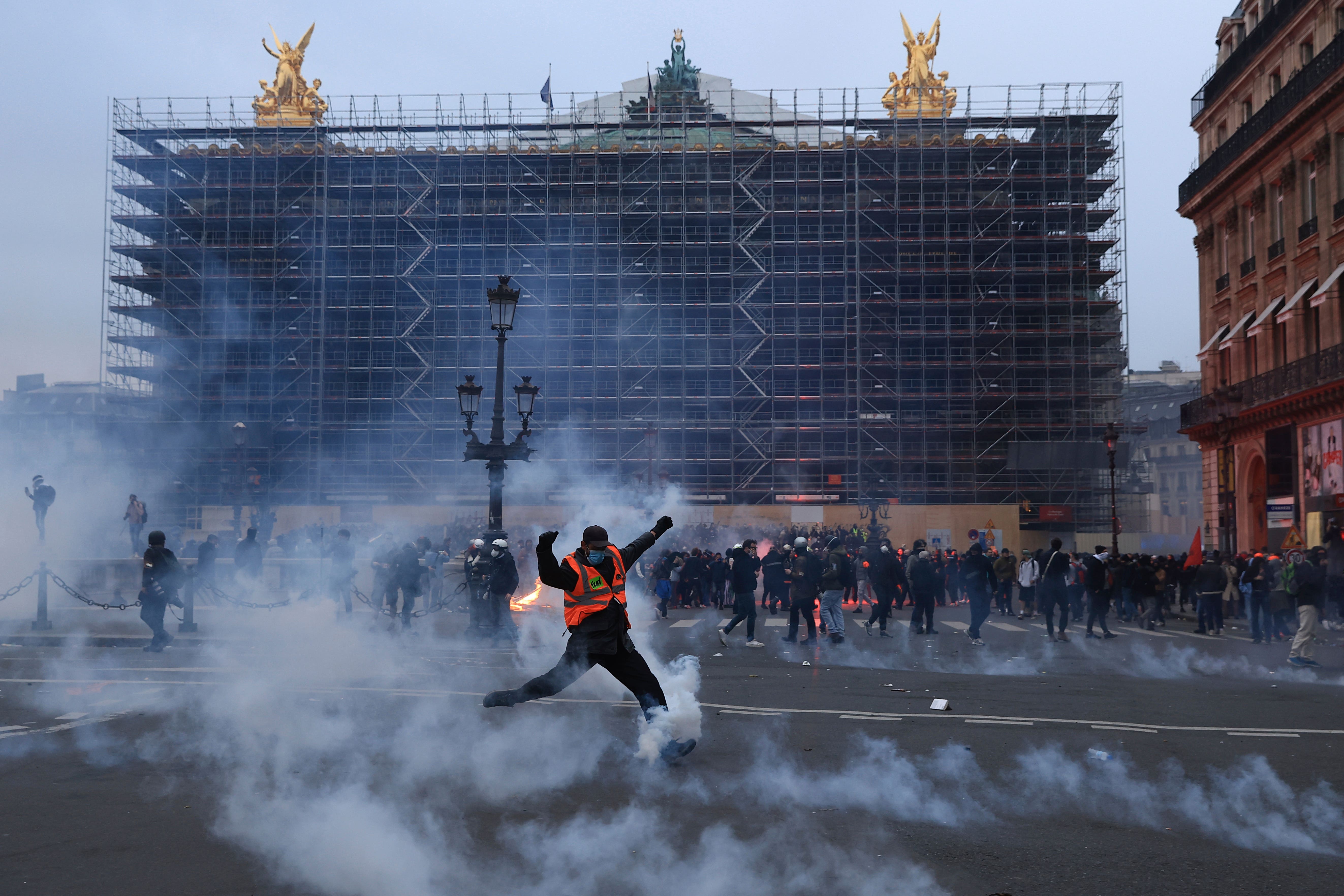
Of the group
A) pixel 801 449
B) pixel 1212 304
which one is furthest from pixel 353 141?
pixel 1212 304

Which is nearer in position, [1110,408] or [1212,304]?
[1212,304]

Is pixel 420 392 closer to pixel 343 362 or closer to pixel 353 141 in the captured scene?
pixel 343 362

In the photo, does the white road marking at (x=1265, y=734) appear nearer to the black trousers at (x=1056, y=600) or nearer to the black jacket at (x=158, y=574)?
the black trousers at (x=1056, y=600)

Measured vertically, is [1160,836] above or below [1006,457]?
below

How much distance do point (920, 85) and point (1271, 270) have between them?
72.3 feet

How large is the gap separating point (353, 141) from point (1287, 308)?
37006 millimetres

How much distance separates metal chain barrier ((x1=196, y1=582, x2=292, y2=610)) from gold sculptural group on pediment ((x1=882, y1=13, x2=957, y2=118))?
38007mm

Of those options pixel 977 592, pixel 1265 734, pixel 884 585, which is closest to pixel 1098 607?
pixel 977 592

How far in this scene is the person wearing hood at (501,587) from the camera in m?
15.6

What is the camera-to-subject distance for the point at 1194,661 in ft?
47.4

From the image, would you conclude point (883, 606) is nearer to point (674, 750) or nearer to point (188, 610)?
point (188, 610)

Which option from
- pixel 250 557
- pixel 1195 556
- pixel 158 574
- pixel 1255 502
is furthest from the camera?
pixel 1255 502

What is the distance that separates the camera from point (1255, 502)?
32094 mm

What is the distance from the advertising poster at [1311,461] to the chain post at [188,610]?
82.6 ft
